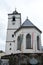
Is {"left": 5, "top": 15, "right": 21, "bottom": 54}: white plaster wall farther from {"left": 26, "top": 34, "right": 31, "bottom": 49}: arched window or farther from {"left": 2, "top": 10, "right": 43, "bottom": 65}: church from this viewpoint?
{"left": 26, "top": 34, "right": 31, "bottom": 49}: arched window

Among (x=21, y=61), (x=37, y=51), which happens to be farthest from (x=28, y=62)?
(x=37, y=51)

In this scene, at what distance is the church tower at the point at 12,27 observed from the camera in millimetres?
57125

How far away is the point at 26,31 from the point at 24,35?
0.70 metres

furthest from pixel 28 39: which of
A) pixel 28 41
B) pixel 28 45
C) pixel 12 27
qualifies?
pixel 12 27

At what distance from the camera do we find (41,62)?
2695 centimetres

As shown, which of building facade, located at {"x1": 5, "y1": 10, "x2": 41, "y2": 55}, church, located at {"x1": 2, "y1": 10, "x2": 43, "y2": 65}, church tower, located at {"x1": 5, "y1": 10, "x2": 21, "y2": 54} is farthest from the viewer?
church tower, located at {"x1": 5, "y1": 10, "x2": 21, "y2": 54}

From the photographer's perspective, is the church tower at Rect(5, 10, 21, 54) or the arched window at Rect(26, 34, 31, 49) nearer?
the arched window at Rect(26, 34, 31, 49)

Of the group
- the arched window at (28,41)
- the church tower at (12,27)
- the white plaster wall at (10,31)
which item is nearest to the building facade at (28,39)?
the arched window at (28,41)

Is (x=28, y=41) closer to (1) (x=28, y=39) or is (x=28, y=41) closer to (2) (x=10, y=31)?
(1) (x=28, y=39)

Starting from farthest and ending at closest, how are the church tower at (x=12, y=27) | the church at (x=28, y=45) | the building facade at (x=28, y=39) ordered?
the church tower at (x=12, y=27) → the building facade at (x=28, y=39) → the church at (x=28, y=45)

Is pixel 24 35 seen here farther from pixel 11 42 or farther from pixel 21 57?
Result: pixel 11 42

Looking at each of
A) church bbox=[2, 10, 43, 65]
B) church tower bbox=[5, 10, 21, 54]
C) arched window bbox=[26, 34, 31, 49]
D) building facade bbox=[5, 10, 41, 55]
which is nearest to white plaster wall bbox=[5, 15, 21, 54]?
→ church tower bbox=[5, 10, 21, 54]

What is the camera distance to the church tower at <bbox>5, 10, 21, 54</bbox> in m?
57.1

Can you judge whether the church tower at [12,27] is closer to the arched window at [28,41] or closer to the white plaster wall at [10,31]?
the white plaster wall at [10,31]
